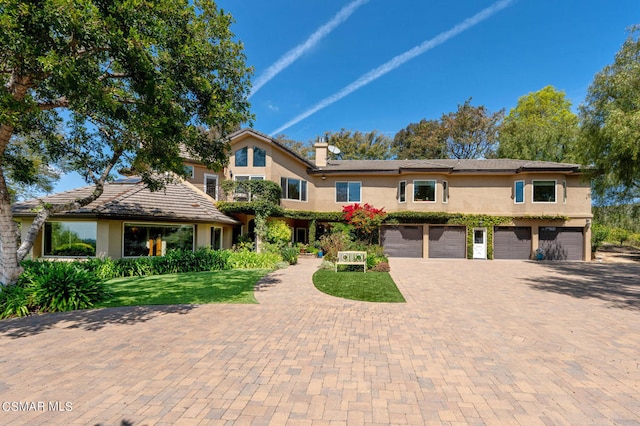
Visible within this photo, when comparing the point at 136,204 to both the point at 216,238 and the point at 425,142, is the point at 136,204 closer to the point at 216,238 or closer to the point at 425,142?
the point at 216,238

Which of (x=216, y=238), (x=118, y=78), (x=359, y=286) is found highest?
(x=118, y=78)

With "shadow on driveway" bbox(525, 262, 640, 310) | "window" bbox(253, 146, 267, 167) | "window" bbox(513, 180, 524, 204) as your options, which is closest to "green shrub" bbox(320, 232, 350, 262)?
"window" bbox(253, 146, 267, 167)

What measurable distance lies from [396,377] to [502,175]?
21.5 meters

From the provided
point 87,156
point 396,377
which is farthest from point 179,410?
point 87,156

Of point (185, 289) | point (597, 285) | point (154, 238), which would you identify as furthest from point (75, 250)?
point (597, 285)

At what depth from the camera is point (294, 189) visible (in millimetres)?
21172

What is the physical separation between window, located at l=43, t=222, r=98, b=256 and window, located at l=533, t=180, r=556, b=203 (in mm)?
26839

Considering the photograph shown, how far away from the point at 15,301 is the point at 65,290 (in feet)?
2.93

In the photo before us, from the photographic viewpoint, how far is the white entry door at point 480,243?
2053cm

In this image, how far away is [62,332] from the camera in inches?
214

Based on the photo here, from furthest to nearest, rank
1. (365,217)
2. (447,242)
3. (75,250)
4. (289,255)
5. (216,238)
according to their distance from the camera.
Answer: (447,242), (365,217), (216,238), (289,255), (75,250)

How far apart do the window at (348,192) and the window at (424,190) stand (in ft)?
14.1

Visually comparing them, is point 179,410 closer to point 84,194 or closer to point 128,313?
point 128,313

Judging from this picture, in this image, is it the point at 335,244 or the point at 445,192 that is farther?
the point at 445,192
